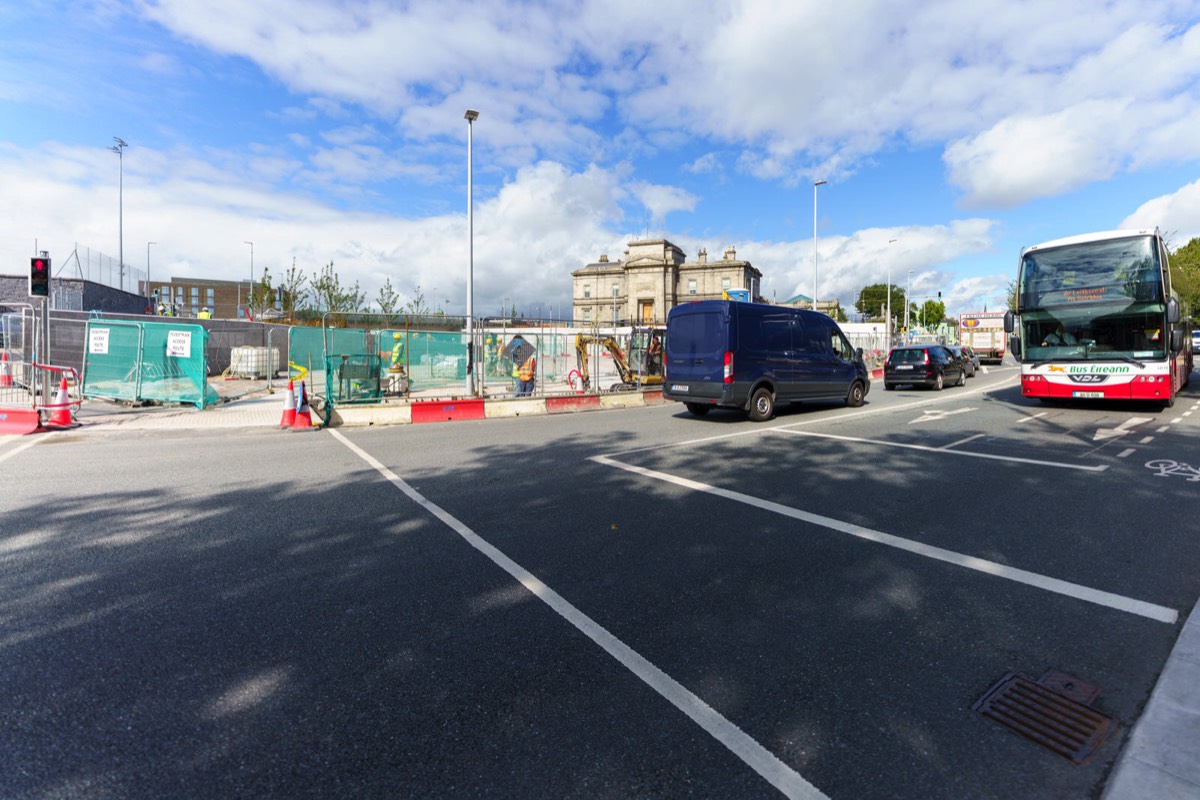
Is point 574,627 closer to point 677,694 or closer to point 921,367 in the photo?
point 677,694

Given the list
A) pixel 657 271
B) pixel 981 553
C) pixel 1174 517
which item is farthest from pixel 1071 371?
pixel 657 271

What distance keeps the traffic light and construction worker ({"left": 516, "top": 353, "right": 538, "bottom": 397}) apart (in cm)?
1056

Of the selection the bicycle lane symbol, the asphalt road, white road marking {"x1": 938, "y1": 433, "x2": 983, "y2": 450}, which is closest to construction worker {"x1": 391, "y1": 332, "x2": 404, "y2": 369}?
the asphalt road

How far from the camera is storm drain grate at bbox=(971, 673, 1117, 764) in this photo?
8.09ft

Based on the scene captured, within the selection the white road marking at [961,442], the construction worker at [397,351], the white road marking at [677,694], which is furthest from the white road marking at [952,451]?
the construction worker at [397,351]

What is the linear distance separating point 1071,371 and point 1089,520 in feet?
31.9

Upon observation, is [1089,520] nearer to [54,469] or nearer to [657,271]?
[54,469]

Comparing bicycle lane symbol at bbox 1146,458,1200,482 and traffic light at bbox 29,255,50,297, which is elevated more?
traffic light at bbox 29,255,50,297

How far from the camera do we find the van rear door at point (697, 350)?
1207 centimetres

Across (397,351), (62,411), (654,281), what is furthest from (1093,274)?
(654,281)

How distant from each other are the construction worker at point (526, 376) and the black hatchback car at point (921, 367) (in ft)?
42.9

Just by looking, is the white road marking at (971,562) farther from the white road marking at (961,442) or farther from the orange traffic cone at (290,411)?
the orange traffic cone at (290,411)

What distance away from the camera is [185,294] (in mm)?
115250

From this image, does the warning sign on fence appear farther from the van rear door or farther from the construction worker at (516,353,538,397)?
the van rear door
